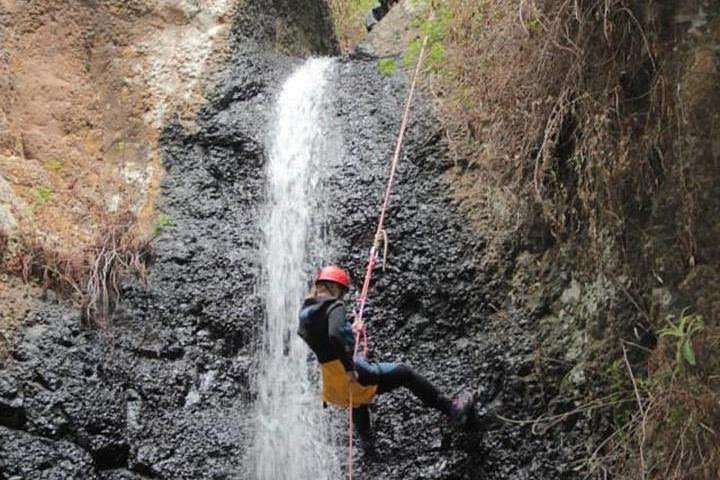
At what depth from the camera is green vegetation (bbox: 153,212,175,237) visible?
7.14 meters

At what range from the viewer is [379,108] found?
782 cm

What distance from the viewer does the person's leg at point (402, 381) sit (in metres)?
5.13

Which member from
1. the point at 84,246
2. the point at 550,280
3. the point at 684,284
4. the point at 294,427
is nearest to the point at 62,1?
the point at 84,246

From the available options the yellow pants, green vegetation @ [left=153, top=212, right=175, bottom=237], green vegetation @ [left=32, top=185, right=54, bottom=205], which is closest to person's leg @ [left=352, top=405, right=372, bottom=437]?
the yellow pants

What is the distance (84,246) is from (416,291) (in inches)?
101

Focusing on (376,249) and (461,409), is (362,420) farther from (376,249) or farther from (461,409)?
(376,249)

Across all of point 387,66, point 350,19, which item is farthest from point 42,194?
point 350,19

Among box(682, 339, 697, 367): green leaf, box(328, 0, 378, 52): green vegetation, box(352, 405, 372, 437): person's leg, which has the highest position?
box(328, 0, 378, 52): green vegetation

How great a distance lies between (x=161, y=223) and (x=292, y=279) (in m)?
1.25

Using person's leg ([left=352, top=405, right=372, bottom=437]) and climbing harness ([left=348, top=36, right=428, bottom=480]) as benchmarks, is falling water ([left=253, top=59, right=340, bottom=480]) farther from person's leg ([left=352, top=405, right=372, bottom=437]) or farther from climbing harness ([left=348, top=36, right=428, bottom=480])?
climbing harness ([left=348, top=36, right=428, bottom=480])

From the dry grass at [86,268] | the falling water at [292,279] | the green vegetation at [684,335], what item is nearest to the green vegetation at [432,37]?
the falling water at [292,279]

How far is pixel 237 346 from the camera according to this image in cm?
637

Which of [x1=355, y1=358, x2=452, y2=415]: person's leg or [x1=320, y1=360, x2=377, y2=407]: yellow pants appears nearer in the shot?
[x1=320, y1=360, x2=377, y2=407]: yellow pants

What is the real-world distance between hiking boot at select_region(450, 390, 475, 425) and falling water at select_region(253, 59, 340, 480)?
2.99 feet
